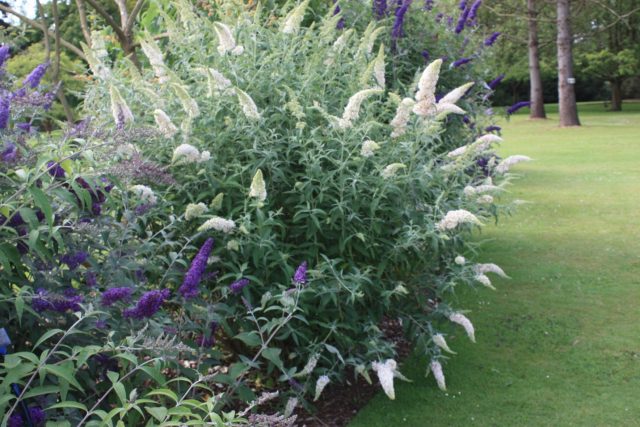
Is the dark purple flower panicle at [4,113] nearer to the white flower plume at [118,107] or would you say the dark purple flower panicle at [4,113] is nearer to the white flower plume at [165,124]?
the white flower plume at [118,107]

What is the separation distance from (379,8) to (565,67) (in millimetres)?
20498

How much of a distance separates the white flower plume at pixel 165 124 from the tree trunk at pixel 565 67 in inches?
923

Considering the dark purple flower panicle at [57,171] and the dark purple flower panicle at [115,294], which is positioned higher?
the dark purple flower panicle at [57,171]

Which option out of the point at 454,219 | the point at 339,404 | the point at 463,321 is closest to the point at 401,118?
the point at 454,219

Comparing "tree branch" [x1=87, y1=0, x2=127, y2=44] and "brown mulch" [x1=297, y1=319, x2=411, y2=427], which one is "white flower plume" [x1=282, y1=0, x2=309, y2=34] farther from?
"brown mulch" [x1=297, y1=319, x2=411, y2=427]

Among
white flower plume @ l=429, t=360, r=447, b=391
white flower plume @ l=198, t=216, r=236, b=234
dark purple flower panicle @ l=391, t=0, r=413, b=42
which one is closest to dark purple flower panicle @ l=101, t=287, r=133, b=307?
white flower plume @ l=198, t=216, r=236, b=234

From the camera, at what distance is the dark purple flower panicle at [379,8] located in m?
6.51

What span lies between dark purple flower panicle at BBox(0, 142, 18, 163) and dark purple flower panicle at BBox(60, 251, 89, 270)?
1.28ft

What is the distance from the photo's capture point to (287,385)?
4.08 m

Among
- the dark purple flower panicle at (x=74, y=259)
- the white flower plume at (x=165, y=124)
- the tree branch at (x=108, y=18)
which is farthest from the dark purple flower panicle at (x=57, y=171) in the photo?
the tree branch at (x=108, y=18)

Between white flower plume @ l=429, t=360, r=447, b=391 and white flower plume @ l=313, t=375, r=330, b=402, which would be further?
white flower plume @ l=429, t=360, r=447, b=391

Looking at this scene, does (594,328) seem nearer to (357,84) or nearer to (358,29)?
(357,84)

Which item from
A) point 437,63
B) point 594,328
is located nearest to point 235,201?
point 437,63

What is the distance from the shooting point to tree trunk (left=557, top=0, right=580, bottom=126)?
24156mm
